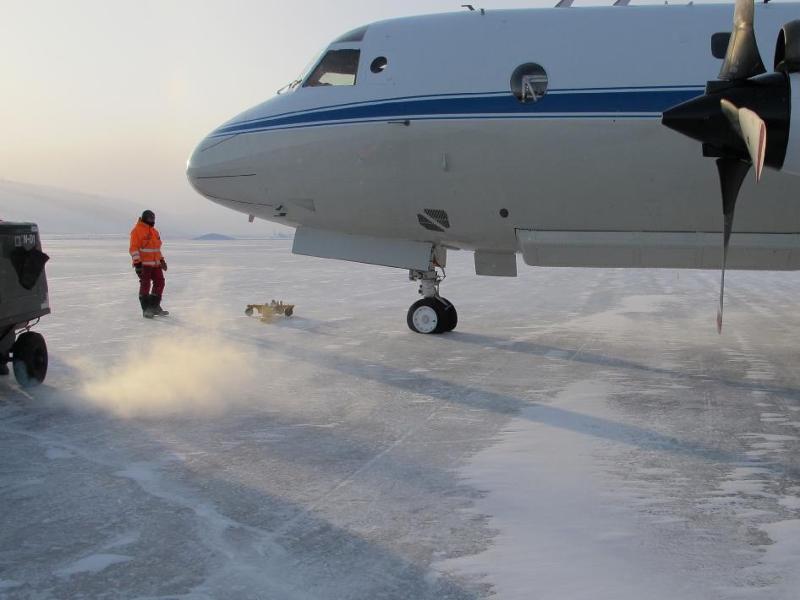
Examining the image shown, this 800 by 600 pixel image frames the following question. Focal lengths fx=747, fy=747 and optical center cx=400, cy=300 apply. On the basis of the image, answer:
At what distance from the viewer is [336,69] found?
10.9 meters

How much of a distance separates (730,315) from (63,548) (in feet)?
44.2

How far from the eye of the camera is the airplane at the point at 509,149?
9.31 metres

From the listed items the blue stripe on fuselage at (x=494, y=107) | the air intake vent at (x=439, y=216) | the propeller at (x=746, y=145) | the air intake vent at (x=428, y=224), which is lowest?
the air intake vent at (x=428, y=224)

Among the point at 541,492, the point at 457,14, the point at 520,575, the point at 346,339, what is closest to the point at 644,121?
the point at 457,14

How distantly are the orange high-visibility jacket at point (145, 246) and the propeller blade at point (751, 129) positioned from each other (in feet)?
36.9

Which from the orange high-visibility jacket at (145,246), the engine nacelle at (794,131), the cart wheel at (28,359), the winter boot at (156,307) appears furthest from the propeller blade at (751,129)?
Result: the orange high-visibility jacket at (145,246)

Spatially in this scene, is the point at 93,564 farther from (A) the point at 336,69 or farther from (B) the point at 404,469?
(A) the point at 336,69

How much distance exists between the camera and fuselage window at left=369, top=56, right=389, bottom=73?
34.6 feet

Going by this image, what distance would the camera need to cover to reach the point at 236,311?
14836mm

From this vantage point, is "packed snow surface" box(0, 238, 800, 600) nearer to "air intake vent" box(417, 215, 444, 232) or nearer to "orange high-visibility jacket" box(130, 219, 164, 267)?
"air intake vent" box(417, 215, 444, 232)

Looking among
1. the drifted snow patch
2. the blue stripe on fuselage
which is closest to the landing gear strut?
the blue stripe on fuselage

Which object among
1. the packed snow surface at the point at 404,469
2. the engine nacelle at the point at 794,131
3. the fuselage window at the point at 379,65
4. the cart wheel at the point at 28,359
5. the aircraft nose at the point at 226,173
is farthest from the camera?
the aircraft nose at the point at 226,173

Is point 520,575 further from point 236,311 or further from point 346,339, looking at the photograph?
point 236,311

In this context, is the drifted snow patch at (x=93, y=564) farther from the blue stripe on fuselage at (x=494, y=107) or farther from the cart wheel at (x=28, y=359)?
the blue stripe on fuselage at (x=494, y=107)
